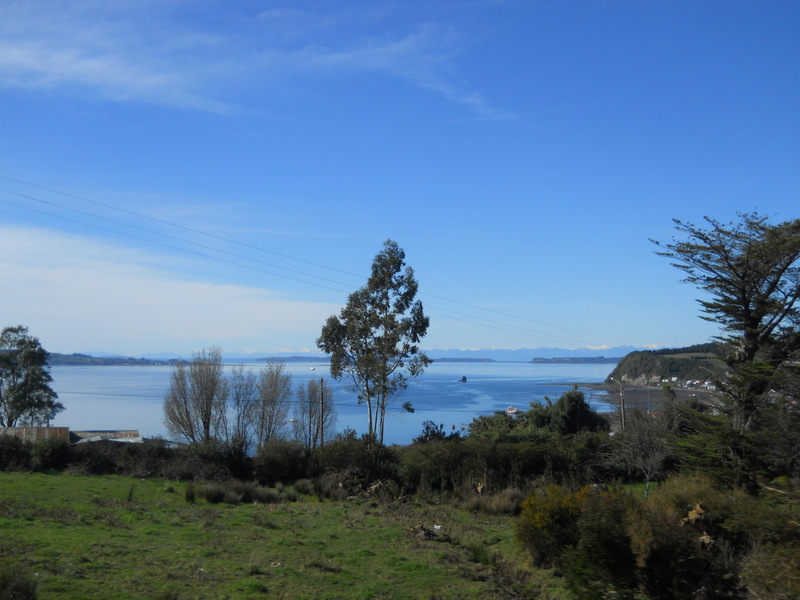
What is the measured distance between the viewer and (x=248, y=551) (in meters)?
11.1

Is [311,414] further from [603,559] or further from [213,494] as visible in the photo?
[603,559]

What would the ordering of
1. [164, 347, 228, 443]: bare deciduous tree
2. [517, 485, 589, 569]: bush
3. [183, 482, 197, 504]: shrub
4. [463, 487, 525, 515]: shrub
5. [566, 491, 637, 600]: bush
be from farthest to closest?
[164, 347, 228, 443]: bare deciduous tree → [463, 487, 525, 515]: shrub → [183, 482, 197, 504]: shrub → [517, 485, 589, 569]: bush → [566, 491, 637, 600]: bush

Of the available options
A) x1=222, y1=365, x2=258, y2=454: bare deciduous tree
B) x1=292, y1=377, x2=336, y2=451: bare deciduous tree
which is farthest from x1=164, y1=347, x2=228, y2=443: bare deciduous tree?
x1=292, y1=377, x2=336, y2=451: bare deciduous tree

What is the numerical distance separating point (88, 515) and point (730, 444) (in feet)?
61.8

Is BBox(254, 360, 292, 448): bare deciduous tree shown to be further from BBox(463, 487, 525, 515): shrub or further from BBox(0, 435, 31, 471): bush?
BBox(463, 487, 525, 515): shrub

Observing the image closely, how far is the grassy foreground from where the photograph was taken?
8648 mm

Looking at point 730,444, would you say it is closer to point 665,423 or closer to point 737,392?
point 737,392

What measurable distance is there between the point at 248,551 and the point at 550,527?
208 inches

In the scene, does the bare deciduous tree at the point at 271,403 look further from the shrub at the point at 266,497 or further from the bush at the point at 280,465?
the shrub at the point at 266,497

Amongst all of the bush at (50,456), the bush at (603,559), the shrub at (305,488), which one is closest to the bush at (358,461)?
the shrub at (305,488)

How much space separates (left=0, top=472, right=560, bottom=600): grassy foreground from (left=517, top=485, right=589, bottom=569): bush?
446 millimetres

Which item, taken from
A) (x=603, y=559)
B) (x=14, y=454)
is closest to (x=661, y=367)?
(x=14, y=454)

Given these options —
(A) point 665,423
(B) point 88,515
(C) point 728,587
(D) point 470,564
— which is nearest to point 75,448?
(B) point 88,515

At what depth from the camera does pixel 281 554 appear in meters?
11.1
